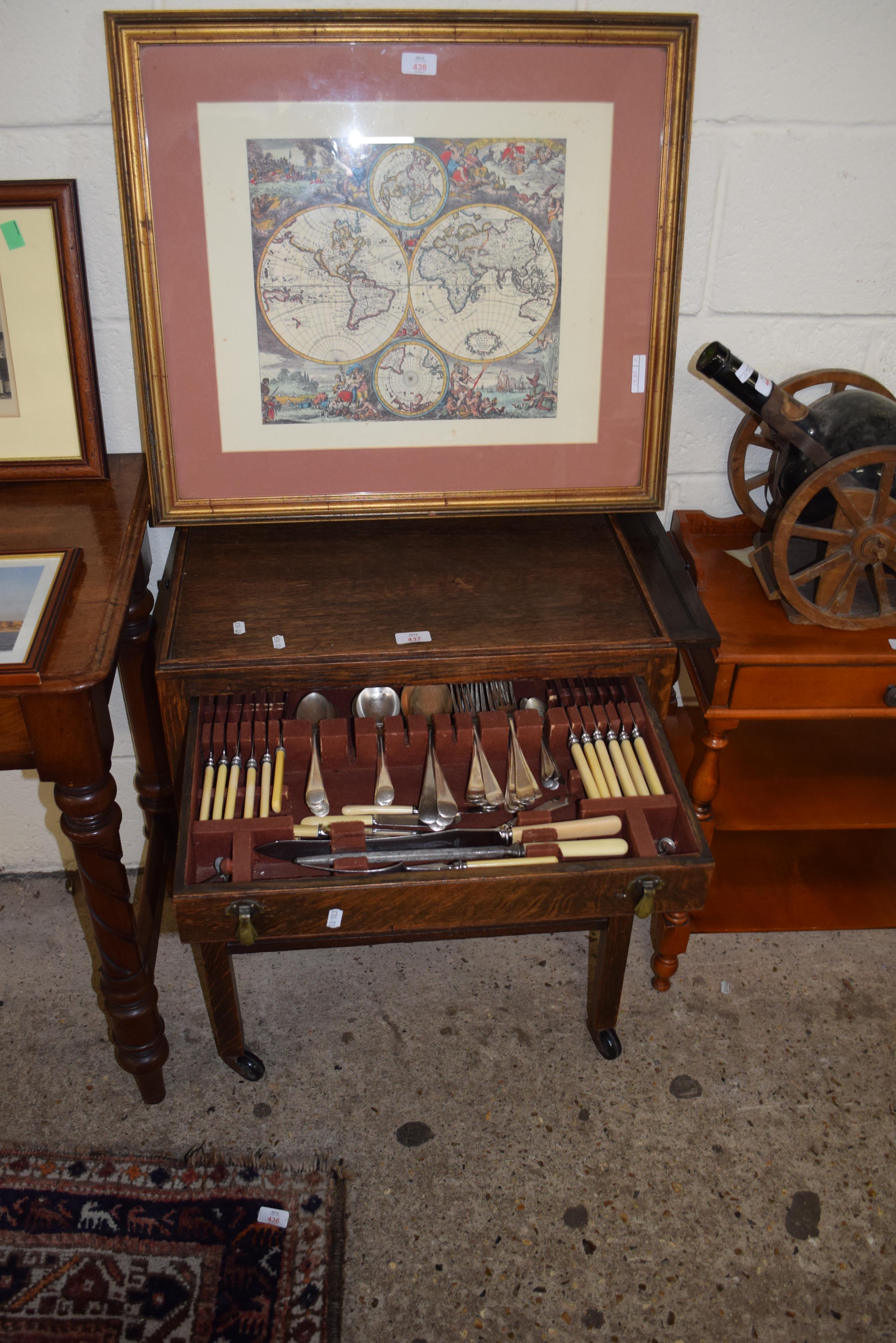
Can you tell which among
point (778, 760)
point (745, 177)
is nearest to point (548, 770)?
point (778, 760)

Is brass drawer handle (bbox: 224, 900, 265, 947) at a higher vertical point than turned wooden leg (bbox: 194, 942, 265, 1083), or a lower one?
higher

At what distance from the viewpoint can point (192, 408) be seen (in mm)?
1607

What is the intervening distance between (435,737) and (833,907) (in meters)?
1.06

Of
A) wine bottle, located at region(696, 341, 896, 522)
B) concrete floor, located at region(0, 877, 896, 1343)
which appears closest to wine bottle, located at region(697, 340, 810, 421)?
wine bottle, located at region(696, 341, 896, 522)

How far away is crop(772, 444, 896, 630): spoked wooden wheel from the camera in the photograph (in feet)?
4.89

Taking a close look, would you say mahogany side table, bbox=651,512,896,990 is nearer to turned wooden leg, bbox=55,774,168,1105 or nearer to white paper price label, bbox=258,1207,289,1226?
white paper price label, bbox=258,1207,289,1226

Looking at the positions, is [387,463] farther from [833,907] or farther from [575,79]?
[833,907]

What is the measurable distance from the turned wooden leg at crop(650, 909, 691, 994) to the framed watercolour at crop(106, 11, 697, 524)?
81 centimetres

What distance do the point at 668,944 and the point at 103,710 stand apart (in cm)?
118

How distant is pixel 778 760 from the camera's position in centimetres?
197

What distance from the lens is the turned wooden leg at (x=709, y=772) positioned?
65.3 inches

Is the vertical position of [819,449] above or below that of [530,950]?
above

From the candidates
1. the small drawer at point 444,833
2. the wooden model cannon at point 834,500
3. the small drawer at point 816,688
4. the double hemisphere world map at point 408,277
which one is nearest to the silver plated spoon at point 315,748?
the small drawer at point 444,833

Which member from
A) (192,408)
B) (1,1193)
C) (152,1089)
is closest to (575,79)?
(192,408)
